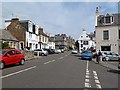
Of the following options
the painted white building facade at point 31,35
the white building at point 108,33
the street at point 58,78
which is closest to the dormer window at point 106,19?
the white building at point 108,33

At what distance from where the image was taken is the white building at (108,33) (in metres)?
38.7

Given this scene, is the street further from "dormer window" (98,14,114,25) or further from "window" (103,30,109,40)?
"dormer window" (98,14,114,25)

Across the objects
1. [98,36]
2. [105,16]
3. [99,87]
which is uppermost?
[105,16]

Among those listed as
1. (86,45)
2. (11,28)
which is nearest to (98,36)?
(11,28)

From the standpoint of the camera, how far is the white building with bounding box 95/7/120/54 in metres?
38.7

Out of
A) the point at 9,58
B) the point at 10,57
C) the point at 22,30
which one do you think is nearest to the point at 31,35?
the point at 22,30

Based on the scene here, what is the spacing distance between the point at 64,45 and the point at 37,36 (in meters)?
73.5

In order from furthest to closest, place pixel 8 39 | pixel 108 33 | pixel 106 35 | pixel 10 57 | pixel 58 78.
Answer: pixel 8 39
pixel 106 35
pixel 108 33
pixel 10 57
pixel 58 78

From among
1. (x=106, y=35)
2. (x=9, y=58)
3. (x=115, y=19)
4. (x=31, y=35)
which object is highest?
(x=115, y=19)

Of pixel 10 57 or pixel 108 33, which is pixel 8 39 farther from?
pixel 10 57

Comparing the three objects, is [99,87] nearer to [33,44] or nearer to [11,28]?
[11,28]

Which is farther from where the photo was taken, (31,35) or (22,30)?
(31,35)

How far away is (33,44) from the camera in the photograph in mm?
59125

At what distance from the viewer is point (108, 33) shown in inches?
1551
